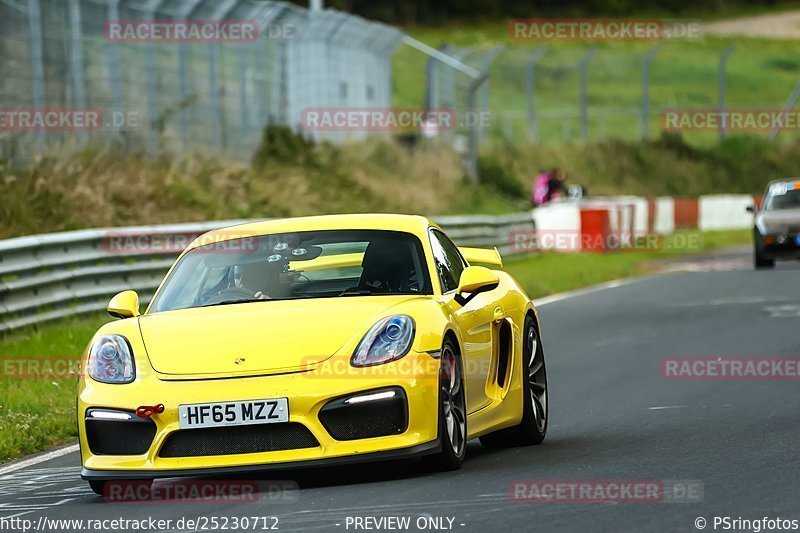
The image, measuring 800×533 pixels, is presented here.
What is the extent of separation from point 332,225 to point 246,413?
6.01ft

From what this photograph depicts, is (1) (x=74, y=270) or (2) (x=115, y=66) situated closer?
(1) (x=74, y=270)

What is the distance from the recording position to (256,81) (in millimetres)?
29922

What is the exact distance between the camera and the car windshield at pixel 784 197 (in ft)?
92.0

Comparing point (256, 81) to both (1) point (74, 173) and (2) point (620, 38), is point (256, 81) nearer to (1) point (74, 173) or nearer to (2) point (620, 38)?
(1) point (74, 173)

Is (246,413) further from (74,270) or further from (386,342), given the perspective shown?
(74,270)

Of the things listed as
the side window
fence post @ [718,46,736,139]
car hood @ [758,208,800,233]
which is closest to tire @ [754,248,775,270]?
car hood @ [758,208,800,233]

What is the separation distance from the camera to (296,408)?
7.52 m

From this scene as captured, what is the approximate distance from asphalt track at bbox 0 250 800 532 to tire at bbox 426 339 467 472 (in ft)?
0.26

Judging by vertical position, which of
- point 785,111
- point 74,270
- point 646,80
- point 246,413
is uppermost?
point 646,80

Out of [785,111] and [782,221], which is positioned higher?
[785,111]

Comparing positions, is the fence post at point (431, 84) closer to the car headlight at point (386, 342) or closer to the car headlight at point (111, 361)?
the car headlight at point (111, 361)

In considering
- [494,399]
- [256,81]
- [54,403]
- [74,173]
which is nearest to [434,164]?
[256,81]

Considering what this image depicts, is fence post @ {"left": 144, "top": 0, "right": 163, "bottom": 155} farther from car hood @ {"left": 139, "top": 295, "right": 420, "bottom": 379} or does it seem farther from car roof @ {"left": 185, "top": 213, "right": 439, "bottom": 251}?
car hood @ {"left": 139, "top": 295, "right": 420, "bottom": 379}

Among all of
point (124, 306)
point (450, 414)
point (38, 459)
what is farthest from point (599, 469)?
point (38, 459)
